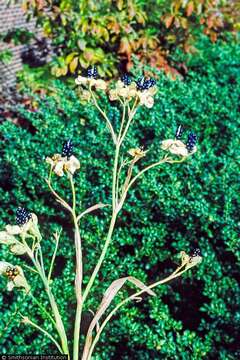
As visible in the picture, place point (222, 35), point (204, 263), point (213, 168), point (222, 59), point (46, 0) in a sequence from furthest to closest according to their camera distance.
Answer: point (222, 35) < point (222, 59) < point (46, 0) < point (213, 168) < point (204, 263)

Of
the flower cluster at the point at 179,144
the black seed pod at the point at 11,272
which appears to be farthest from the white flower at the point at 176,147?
the black seed pod at the point at 11,272

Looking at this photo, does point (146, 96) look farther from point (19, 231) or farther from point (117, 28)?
point (117, 28)

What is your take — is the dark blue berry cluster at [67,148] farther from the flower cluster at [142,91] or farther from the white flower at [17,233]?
the flower cluster at [142,91]

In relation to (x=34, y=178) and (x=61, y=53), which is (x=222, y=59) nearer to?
(x=61, y=53)


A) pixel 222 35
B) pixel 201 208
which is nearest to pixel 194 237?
pixel 201 208

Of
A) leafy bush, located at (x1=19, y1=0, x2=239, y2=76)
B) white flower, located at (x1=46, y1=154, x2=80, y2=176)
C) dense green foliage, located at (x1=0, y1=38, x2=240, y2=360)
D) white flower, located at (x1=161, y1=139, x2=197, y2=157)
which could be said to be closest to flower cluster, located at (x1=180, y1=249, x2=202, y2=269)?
white flower, located at (x1=161, y1=139, x2=197, y2=157)

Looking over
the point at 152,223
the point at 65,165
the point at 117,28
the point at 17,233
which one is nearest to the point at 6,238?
the point at 17,233

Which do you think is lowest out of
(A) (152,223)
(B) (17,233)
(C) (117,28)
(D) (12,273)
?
(D) (12,273)

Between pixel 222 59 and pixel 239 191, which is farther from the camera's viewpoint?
pixel 222 59
